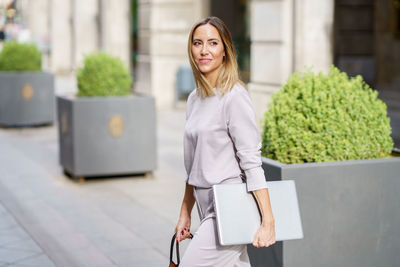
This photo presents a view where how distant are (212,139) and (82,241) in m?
3.11

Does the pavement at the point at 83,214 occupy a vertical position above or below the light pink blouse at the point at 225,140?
below

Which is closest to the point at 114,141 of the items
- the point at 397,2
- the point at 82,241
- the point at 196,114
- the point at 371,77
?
the point at 82,241

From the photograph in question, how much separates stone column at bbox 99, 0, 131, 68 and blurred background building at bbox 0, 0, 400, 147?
0.09 feet

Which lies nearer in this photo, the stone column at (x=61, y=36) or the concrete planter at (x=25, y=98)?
the concrete planter at (x=25, y=98)

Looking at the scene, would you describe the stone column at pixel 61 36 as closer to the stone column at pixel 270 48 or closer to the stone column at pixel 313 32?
the stone column at pixel 270 48

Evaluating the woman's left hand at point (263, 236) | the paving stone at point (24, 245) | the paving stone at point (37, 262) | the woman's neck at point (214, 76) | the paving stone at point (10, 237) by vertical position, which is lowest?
the paving stone at point (10, 237)

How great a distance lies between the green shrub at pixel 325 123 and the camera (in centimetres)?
449

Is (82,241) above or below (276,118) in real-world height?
below

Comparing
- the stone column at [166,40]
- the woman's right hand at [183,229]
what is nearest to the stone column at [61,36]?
the stone column at [166,40]

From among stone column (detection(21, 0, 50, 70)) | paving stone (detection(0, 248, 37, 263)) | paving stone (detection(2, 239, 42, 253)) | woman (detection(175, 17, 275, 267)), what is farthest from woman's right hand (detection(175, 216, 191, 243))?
stone column (detection(21, 0, 50, 70))

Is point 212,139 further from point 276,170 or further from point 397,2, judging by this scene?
point 397,2

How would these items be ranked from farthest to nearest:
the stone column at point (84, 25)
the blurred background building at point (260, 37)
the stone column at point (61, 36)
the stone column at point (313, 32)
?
the stone column at point (61, 36) → the stone column at point (84, 25) → the blurred background building at point (260, 37) → the stone column at point (313, 32)

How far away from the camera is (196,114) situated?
3.37 m

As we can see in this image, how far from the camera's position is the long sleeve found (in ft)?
10.4
